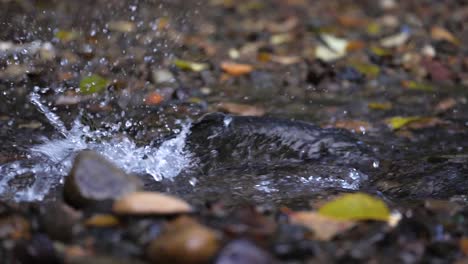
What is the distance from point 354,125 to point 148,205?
141 centimetres

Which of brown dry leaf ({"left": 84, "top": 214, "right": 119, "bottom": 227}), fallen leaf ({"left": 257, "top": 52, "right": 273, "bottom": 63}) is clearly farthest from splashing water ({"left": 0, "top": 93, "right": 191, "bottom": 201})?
fallen leaf ({"left": 257, "top": 52, "right": 273, "bottom": 63})

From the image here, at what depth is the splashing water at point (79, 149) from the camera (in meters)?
1.71

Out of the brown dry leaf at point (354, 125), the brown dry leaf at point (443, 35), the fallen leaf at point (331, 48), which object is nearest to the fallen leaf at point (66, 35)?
the fallen leaf at point (331, 48)

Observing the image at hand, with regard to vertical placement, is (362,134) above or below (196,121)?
below

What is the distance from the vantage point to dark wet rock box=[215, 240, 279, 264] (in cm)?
110

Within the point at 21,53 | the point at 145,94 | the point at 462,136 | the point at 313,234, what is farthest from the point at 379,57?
the point at 313,234

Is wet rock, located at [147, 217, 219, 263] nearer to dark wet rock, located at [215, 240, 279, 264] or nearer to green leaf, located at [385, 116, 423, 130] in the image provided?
dark wet rock, located at [215, 240, 279, 264]

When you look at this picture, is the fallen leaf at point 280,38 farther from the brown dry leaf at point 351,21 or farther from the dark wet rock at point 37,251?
the dark wet rock at point 37,251

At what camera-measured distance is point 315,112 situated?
2.63 metres

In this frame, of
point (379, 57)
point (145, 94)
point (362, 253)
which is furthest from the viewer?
point (379, 57)

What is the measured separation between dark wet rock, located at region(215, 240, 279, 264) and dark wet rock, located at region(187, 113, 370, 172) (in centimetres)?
85

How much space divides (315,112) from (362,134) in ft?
0.91

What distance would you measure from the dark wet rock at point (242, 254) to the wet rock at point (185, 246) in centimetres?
3

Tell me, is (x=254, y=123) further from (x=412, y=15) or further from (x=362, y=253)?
(x=412, y=15)
